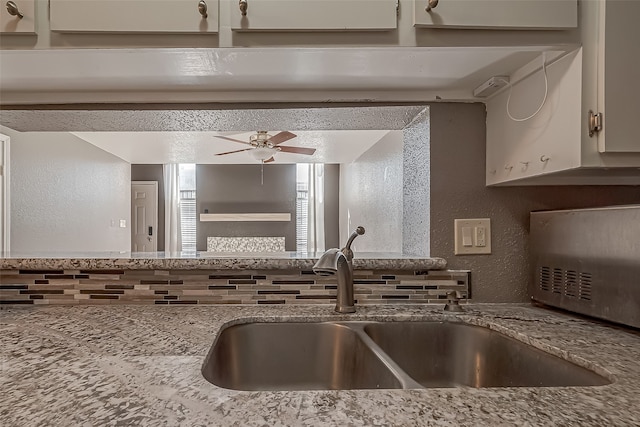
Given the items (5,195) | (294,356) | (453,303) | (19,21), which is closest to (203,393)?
(294,356)

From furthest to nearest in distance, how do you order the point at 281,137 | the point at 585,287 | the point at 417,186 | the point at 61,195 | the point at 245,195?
1. the point at 245,195
2. the point at 61,195
3. the point at 281,137
4. the point at 417,186
5. the point at 585,287

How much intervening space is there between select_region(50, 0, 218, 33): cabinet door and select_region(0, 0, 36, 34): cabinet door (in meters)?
0.05

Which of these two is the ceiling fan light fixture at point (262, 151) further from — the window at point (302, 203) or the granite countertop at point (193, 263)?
the window at point (302, 203)

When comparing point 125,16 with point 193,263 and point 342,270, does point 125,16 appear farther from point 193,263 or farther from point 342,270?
point 342,270

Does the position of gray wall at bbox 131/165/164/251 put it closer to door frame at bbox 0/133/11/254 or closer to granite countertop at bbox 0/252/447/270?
door frame at bbox 0/133/11/254

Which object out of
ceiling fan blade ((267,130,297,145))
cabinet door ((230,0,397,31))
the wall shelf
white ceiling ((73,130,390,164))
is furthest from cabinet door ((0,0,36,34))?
the wall shelf

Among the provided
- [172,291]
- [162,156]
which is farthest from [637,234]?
[162,156]

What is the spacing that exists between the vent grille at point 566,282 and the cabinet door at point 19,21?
58.4 inches

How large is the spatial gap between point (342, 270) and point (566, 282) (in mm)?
622

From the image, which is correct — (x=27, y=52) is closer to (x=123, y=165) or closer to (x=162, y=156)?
(x=162, y=156)

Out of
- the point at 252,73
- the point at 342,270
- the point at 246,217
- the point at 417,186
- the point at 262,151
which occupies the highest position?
the point at 262,151

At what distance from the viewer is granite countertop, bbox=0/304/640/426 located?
21.2 inches

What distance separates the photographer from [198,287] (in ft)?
4.11

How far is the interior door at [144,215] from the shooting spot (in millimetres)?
7094
